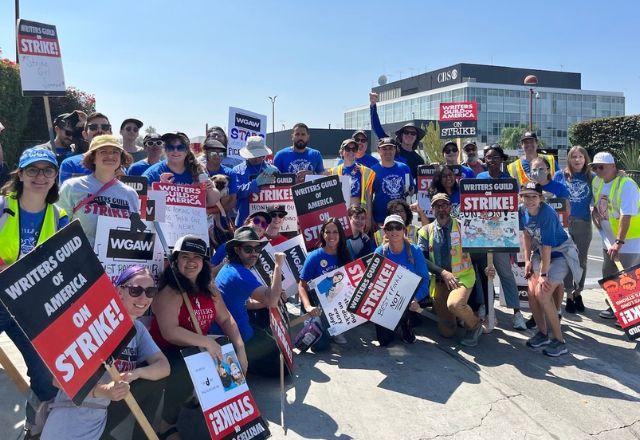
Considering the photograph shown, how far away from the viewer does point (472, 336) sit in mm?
5922

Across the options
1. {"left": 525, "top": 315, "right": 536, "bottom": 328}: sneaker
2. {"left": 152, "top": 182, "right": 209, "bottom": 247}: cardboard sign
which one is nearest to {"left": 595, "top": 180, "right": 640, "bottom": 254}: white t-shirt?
{"left": 525, "top": 315, "right": 536, "bottom": 328}: sneaker

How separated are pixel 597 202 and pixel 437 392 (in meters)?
3.81

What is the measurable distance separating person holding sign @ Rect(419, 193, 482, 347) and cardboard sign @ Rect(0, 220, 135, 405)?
3.90m

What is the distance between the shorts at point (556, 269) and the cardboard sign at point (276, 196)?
2.99 metres

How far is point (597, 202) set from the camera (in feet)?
22.4

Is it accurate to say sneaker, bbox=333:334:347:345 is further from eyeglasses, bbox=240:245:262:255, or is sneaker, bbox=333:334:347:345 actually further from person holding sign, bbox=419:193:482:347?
eyeglasses, bbox=240:245:262:255

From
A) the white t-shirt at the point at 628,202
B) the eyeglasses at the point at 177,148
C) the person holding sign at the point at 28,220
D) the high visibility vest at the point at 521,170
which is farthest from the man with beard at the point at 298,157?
the person holding sign at the point at 28,220

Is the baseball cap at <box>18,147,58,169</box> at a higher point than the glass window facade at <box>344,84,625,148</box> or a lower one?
lower

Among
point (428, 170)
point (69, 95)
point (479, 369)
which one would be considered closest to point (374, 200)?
point (428, 170)

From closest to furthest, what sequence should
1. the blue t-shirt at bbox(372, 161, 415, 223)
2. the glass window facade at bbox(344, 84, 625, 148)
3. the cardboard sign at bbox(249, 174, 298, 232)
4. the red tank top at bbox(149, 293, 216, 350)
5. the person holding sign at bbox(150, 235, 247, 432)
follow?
the person holding sign at bbox(150, 235, 247, 432)
the red tank top at bbox(149, 293, 216, 350)
the cardboard sign at bbox(249, 174, 298, 232)
the blue t-shirt at bbox(372, 161, 415, 223)
the glass window facade at bbox(344, 84, 625, 148)

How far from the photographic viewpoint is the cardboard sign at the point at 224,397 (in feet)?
11.2

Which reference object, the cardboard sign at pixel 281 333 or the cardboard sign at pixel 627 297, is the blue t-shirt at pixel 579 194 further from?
the cardboard sign at pixel 281 333

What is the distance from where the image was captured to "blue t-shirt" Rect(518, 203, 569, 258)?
18.9 feet

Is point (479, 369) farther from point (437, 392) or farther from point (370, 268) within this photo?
point (370, 268)
